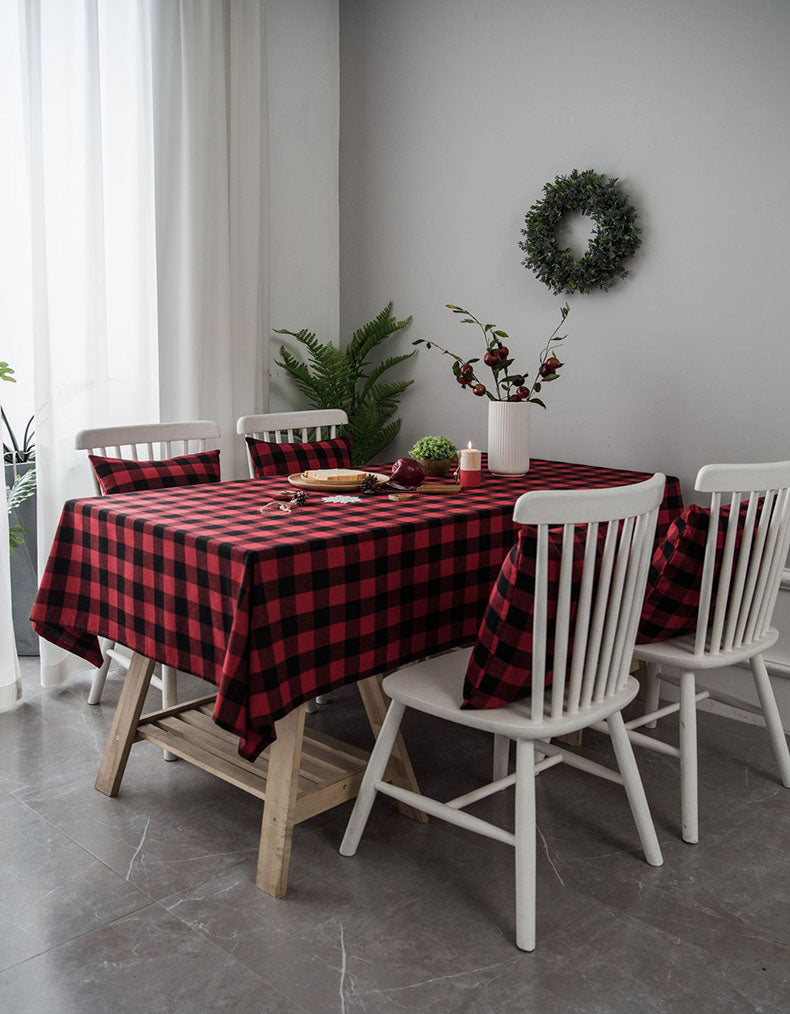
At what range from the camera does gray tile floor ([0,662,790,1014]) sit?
5.69ft

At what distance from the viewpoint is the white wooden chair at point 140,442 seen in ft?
9.10

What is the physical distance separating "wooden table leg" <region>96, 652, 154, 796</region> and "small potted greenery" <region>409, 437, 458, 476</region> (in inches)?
37.8

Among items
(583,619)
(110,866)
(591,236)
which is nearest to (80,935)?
(110,866)

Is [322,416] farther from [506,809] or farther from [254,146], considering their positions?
[506,809]

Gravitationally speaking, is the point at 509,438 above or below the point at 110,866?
above

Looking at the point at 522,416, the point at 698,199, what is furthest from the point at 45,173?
the point at 698,199

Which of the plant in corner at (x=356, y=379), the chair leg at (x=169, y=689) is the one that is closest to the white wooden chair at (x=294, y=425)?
the plant in corner at (x=356, y=379)

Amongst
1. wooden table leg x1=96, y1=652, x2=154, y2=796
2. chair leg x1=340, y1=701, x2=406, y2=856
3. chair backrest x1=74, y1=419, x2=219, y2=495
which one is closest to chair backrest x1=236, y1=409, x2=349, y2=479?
chair backrest x1=74, y1=419, x2=219, y2=495

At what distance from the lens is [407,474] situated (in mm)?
2648

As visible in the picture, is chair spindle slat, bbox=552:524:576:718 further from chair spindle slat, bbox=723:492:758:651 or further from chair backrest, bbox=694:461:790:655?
chair spindle slat, bbox=723:492:758:651

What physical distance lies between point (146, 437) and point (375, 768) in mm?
1392

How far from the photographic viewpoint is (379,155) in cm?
409

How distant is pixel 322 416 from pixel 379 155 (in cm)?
133

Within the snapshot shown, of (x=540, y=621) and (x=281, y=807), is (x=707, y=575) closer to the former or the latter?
(x=540, y=621)
